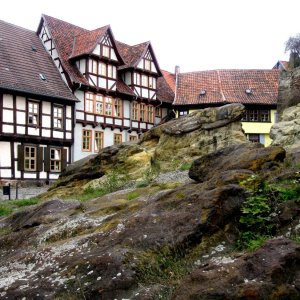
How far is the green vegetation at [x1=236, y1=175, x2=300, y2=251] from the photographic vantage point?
573 centimetres

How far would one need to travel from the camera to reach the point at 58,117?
3353cm

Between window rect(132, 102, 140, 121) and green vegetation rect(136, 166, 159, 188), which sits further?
window rect(132, 102, 140, 121)

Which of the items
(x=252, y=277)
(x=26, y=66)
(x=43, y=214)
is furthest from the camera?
(x=26, y=66)

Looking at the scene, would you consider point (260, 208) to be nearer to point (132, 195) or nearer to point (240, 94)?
point (132, 195)

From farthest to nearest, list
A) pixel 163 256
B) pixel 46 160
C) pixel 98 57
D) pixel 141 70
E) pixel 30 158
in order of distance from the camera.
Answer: pixel 141 70, pixel 98 57, pixel 46 160, pixel 30 158, pixel 163 256

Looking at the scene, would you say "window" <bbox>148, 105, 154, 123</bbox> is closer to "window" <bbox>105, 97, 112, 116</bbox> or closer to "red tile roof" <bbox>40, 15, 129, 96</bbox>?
"red tile roof" <bbox>40, 15, 129, 96</bbox>

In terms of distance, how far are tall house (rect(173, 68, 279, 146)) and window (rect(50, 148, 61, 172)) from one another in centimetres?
1247

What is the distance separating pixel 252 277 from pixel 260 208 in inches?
69.7

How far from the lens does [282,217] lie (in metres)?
5.91

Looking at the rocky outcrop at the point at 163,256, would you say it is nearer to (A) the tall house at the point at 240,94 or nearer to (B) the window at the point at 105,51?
(B) the window at the point at 105,51

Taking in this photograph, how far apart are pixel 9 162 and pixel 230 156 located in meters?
23.4

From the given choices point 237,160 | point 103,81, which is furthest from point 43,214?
→ point 103,81

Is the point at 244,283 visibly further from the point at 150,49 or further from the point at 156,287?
the point at 150,49

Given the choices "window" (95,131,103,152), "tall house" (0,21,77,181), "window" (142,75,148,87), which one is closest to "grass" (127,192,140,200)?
"tall house" (0,21,77,181)
